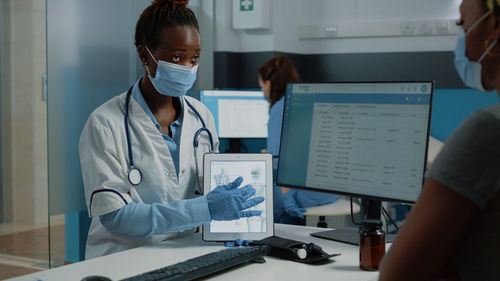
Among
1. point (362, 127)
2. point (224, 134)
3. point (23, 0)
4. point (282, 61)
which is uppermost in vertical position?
point (23, 0)

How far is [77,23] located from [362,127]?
1.77 meters

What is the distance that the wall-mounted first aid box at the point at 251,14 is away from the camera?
14.9 feet

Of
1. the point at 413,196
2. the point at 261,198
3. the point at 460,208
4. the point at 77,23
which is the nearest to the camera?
the point at 460,208

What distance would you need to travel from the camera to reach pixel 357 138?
1618 mm

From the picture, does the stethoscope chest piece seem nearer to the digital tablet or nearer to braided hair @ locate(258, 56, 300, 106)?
the digital tablet

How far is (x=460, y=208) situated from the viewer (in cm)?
80

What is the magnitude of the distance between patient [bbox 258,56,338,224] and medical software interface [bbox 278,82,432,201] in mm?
452

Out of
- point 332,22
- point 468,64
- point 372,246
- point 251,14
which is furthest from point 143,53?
point 332,22

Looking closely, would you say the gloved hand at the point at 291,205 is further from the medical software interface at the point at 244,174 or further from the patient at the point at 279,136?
the medical software interface at the point at 244,174

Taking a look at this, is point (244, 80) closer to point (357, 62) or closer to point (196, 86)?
point (196, 86)

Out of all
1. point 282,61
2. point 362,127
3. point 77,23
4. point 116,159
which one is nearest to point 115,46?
point 77,23

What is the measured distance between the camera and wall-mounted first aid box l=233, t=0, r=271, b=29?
179 inches

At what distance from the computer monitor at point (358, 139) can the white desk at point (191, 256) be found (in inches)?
7.1

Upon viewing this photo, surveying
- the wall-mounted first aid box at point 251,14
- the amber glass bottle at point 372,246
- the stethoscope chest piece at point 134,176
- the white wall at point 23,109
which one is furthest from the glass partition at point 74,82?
the white wall at point 23,109
